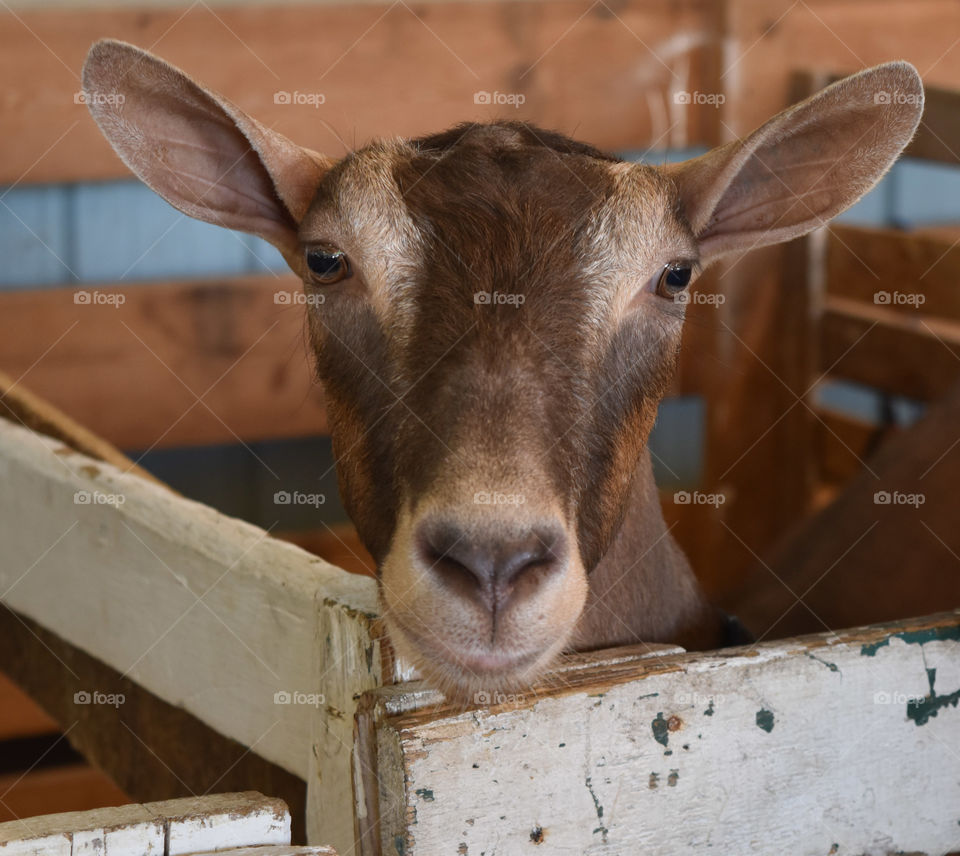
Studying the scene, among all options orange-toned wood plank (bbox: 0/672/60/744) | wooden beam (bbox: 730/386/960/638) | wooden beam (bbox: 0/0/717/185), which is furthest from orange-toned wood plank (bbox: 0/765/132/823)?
wooden beam (bbox: 730/386/960/638)

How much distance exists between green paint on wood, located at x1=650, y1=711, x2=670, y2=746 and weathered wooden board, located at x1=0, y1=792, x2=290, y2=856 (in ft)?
1.69

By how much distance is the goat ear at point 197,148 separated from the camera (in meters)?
2.36

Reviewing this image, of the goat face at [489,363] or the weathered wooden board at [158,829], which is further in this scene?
the goat face at [489,363]

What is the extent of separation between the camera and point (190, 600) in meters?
2.17

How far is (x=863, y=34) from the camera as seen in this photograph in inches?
229

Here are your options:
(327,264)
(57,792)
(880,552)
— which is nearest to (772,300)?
(880,552)

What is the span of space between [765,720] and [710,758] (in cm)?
11

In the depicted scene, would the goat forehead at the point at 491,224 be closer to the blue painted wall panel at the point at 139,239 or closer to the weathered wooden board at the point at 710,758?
the weathered wooden board at the point at 710,758

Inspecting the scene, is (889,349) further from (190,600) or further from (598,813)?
(598,813)

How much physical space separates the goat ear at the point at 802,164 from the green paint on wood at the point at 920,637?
0.94 m

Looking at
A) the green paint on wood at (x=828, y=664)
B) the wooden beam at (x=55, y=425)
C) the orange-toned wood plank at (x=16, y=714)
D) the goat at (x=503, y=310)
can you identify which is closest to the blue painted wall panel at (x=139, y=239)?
the wooden beam at (x=55, y=425)

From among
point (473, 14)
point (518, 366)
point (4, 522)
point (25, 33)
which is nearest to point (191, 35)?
Answer: point (25, 33)

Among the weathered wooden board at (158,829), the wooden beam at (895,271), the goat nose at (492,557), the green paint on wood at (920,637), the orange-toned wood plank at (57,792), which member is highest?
the wooden beam at (895,271)

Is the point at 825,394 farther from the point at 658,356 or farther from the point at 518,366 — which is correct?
the point at 518,366
